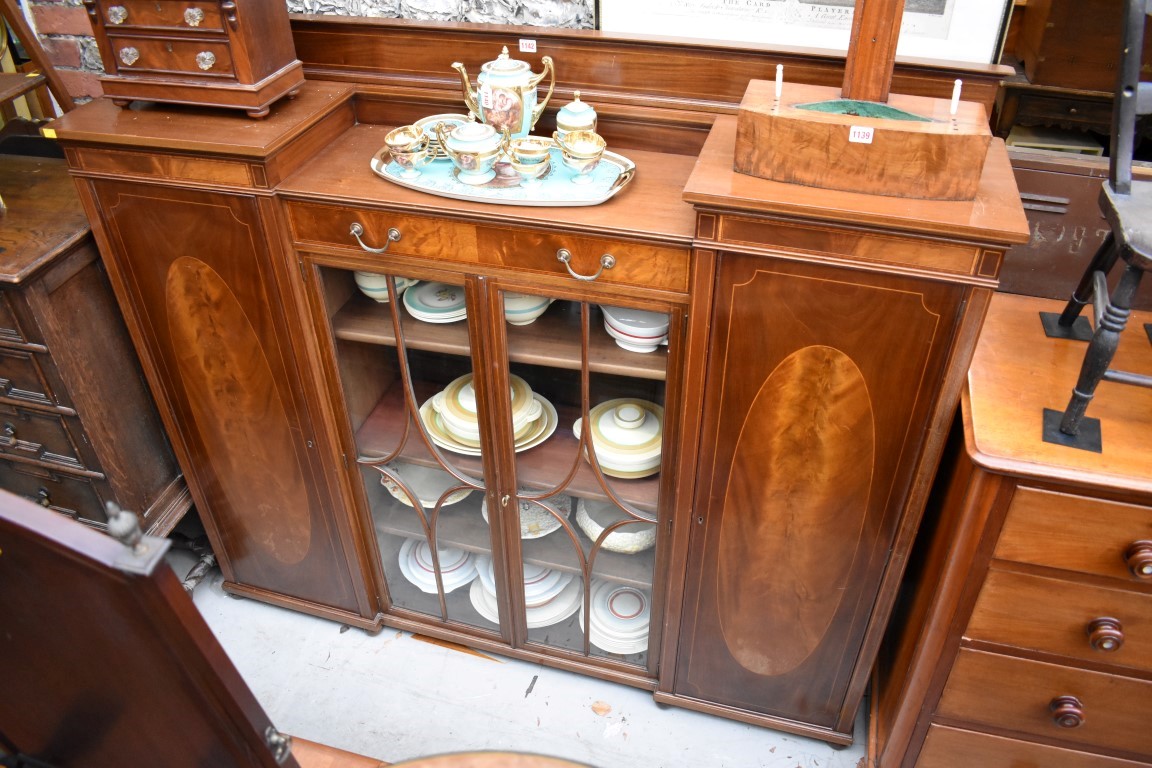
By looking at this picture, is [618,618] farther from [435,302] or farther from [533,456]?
[435,302]

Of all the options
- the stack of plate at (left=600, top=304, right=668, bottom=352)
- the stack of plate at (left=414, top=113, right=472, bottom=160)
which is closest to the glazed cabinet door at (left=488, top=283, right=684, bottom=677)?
the stack of plate at (left=600, top=304, right=668, bottom=352)

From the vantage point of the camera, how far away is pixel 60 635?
0.82m

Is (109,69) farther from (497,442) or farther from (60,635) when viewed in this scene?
(60,635)

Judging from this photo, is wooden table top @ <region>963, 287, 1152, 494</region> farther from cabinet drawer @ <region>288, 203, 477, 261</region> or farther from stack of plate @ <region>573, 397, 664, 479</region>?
cabinet drawer @ <region>288, 203, 477, 261</region>

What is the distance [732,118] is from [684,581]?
86cm

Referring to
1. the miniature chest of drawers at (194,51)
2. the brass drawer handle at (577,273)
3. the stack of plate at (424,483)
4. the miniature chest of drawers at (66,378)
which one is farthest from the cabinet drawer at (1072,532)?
the miniature chest of drawers at (66,378)

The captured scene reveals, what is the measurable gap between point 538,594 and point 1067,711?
101cm

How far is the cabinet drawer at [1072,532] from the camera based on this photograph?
116cm

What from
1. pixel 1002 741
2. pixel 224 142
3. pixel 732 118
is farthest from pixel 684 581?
pixel 224 142

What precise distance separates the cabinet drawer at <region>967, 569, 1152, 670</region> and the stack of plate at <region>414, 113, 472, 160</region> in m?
1.14

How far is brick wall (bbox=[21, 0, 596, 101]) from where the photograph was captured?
Answer: 5.07ft

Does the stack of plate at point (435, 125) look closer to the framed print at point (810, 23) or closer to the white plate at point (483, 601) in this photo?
the framed print at point (810, 23)

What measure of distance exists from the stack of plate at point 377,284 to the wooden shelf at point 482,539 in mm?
460

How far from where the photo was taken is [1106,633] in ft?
4.06
